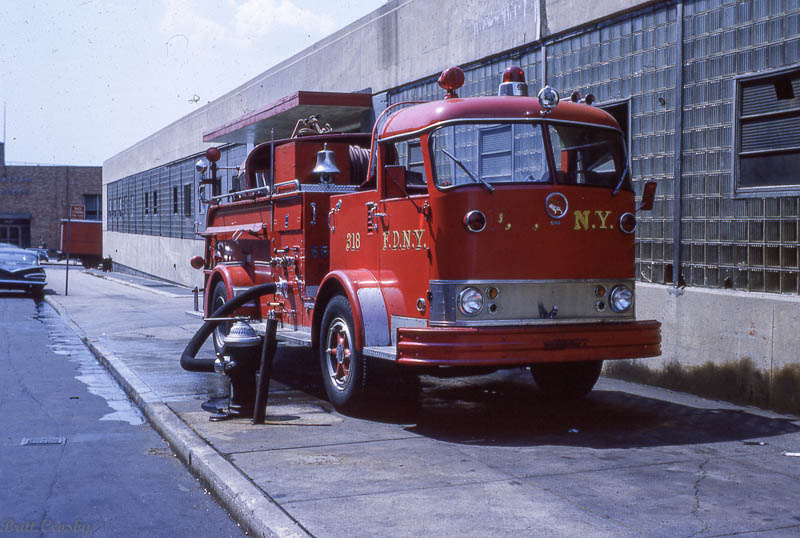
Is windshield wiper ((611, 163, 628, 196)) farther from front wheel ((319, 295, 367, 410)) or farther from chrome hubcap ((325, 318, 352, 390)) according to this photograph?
chrome hubcap ((325, 318, 352, 390))

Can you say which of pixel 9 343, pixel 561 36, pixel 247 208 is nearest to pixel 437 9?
pixel 561 36

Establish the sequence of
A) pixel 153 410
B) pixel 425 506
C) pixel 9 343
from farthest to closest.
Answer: pixel 9 343 → pixel 153 410 → pixel 425 506

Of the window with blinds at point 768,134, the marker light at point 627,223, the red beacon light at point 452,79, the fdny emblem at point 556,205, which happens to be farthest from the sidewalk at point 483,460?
the red beacon light at point 452,79

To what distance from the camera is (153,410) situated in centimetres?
852

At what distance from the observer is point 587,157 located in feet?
25.6

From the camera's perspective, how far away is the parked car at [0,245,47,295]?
25.4m

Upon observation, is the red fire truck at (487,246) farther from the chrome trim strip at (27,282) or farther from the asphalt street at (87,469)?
the chrome trim strip at (27,282)

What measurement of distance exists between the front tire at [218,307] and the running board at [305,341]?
1.37 m

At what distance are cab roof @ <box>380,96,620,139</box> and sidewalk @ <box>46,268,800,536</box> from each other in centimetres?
258

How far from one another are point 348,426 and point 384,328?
2.93 ft

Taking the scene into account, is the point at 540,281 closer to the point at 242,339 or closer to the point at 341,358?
the point at 341,358

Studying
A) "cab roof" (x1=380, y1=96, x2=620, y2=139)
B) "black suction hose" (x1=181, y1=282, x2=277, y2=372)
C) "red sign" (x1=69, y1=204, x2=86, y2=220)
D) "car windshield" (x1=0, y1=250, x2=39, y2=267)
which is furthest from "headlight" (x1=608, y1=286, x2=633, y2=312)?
"red sign" (x1=69, y1=204, x2=86, y2=220)

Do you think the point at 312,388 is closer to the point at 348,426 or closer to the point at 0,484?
the point at 348,426

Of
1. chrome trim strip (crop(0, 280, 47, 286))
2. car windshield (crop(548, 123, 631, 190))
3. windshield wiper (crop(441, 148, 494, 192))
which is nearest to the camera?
windshield wiper (crop(441, 148, 494, 192))
